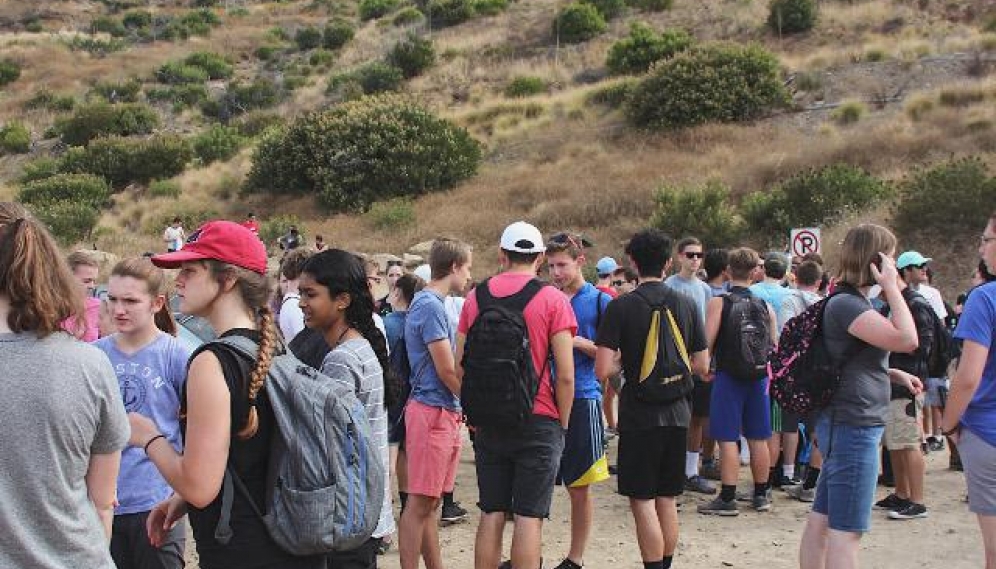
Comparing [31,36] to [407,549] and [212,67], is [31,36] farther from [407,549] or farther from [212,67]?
[407,549]

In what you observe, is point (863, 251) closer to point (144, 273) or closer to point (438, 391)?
point (438, 391)

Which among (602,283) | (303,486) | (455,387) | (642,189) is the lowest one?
(642,189)

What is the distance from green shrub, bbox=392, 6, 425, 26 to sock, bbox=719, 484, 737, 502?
5246 centimetres

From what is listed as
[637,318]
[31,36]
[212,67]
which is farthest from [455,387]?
[31,36]

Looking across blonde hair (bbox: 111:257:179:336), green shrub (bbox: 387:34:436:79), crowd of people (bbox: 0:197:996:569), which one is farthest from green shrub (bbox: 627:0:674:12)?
blonde hair (bbox: 111:257:179:336)

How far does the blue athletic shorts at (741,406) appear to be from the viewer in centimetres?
729

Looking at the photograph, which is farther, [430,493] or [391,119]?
[391,119]

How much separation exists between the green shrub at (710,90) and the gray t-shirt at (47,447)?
28461mm

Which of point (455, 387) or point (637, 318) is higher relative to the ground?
point (637, 318)

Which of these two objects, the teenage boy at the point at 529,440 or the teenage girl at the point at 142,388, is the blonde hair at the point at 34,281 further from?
the teenage boy at the point at 529,440

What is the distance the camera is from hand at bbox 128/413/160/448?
9.57 feet

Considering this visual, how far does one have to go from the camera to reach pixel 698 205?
867 inches

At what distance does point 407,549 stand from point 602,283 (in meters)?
5.04

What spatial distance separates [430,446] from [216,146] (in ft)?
122
